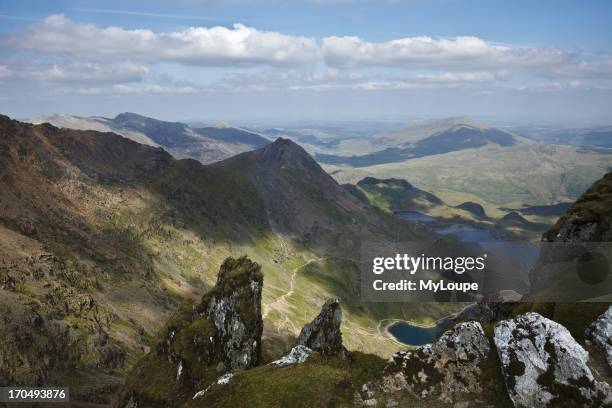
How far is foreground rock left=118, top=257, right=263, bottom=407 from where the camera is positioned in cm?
5703

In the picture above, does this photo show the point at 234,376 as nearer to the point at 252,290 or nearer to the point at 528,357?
the point at 252,290

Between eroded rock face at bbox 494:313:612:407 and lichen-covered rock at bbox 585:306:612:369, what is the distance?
10.1 ft

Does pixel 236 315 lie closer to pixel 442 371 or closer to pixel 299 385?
pixel 299 385

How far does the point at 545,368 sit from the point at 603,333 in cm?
758

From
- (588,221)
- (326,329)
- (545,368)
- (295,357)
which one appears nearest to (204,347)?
(326,329)

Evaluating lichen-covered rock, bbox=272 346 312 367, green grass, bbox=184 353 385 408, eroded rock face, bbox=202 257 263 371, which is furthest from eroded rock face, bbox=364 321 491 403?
eroded rock face, bbox=202 257 263 371

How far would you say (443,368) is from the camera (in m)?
39.0

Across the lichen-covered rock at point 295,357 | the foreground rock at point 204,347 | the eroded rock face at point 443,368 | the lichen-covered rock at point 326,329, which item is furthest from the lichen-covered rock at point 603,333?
the foreground rock at point 204,347

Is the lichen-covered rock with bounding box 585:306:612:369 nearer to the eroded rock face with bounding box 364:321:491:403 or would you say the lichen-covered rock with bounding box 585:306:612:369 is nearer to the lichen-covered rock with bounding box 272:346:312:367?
the eroded rock face with bounding box 364:321:491:403

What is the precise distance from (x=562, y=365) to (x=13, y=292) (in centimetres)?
16419

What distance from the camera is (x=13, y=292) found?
147875mm

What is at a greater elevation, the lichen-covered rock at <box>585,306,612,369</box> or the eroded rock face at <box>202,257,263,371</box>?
the lichen-covered rock at <box>585,306,612,369</box>

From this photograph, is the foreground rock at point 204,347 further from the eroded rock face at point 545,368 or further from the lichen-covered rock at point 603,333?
the lichen-covered rock at point 603,333

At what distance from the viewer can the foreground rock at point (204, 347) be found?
57031 millimetres
